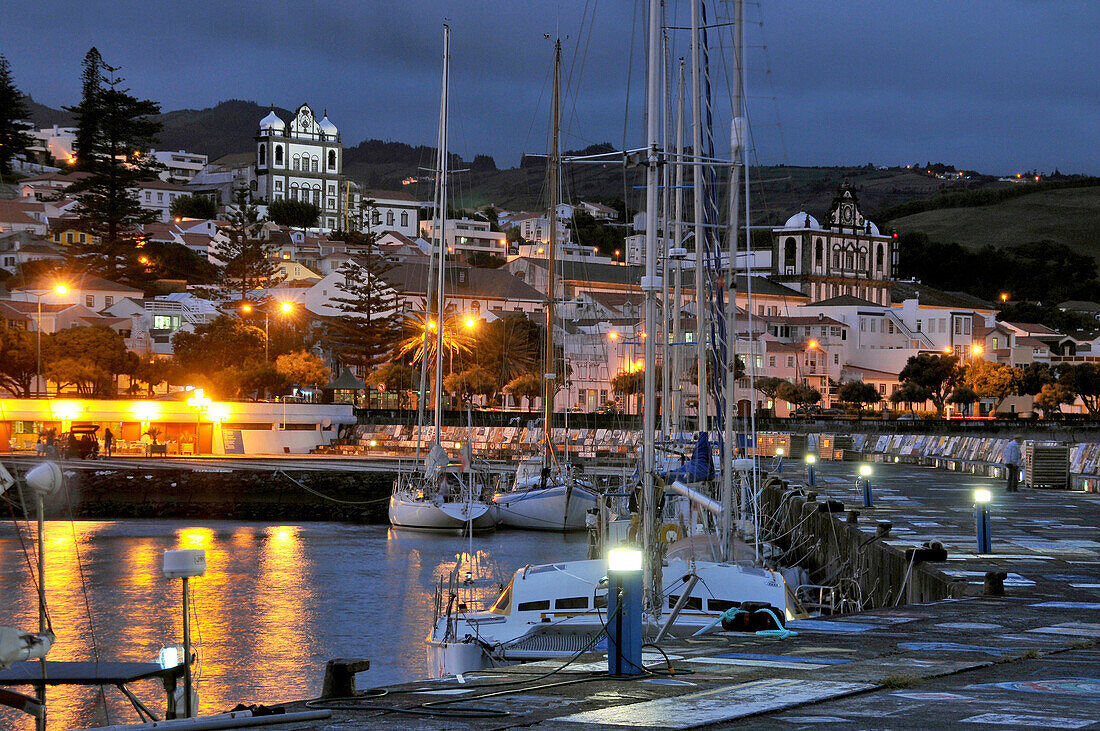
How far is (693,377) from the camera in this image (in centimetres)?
6888

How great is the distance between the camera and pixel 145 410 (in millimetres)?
66438

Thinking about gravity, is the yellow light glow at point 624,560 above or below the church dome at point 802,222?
below

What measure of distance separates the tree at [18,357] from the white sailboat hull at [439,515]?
36.8 meters

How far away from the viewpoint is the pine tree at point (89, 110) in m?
116

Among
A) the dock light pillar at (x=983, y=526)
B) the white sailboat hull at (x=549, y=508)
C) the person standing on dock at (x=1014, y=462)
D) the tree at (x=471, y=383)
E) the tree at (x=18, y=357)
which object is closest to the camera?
the dock light pillar at (x=983, y=526)

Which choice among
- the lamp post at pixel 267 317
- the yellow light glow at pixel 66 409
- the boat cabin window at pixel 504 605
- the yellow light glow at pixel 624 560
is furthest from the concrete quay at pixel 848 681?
the lamp post at pixel 267 317

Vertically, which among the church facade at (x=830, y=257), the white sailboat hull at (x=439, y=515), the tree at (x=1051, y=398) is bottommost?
the white sailboat hull at (x=439, y=515)

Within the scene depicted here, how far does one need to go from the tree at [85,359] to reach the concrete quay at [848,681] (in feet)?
220

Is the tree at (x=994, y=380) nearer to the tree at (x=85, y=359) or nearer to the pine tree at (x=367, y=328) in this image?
the pine tree at (x=367, y=328)

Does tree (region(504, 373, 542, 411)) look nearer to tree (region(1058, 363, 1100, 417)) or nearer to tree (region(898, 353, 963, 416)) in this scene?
tree (region(898, 353, 963, 416))

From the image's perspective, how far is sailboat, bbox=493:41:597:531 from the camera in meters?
40.5

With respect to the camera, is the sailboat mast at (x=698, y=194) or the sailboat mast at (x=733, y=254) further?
the sailboat mast at (x=698, y=194)

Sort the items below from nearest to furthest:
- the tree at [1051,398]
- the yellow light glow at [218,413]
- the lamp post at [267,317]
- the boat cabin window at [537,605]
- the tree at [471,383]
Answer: the boat cabin window at [537,605]
the yellow light glow at [218,413]
the lamp post at [267,317]
the tree at [471,383]
the tree at [1051,398]

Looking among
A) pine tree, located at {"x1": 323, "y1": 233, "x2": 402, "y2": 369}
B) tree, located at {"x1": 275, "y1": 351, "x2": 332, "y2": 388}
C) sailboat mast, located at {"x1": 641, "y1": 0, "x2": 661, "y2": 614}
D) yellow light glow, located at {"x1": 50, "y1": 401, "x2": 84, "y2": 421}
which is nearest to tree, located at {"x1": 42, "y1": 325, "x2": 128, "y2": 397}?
tree, located at {"x1": 275, "y1": 351, "x2": 332, "y2": 388}
